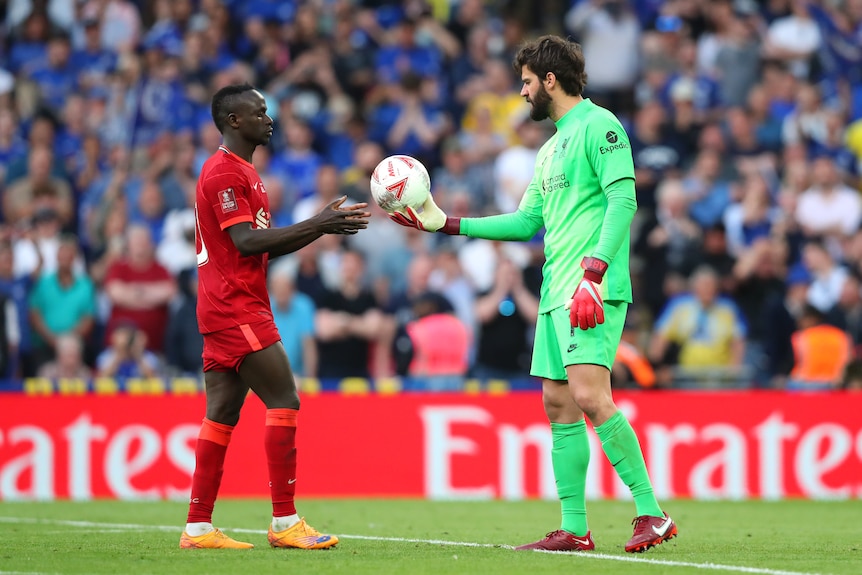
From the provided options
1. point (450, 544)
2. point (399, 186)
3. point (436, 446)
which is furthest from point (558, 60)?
point (436, 446)

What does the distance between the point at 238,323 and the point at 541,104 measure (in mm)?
1959

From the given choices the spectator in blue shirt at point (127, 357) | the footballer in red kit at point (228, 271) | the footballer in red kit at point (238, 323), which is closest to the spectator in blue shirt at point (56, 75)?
the spectator in blue shirt at point (127, 357)

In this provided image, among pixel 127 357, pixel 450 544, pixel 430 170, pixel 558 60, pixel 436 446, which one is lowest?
pixel 450 544

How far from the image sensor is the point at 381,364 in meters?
14.6

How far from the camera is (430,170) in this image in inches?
662

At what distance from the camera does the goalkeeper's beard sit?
733 cm

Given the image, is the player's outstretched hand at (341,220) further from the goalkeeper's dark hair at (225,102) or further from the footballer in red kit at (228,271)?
the goalkeeper's dark hair at (225,102)

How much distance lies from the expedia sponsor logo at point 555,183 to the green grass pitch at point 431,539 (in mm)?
1870

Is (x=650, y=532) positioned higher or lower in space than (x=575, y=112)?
lower

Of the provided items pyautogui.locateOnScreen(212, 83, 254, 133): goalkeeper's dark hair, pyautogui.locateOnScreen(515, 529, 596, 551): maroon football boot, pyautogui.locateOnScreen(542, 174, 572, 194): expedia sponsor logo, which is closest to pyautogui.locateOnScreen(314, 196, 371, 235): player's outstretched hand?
pyautogui.locateOnScreen(212, 83, 254, 133): goalkeeper's dark hair

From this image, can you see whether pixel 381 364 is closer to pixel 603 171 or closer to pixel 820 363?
pixel 820 363

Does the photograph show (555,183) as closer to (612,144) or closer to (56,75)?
(612,144)

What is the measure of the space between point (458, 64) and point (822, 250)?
584 centimetres

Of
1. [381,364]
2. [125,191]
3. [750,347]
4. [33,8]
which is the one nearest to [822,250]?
[750,347]
